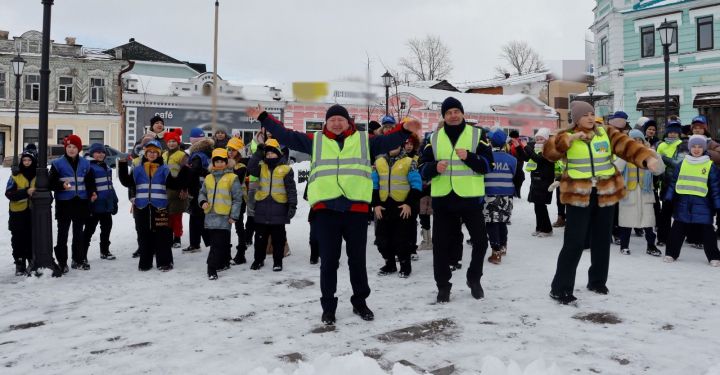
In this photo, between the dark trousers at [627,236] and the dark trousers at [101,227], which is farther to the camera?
the dark trousers at [627,236]

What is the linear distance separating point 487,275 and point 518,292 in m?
0.91

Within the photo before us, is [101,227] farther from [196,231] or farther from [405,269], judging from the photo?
[405,269]

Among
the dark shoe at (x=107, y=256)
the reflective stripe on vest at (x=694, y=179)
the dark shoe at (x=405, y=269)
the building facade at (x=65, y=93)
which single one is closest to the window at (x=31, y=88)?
the building facade at (x=65, y=93)

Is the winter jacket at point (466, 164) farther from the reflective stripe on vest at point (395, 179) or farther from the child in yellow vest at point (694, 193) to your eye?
the child in yellow vest at point (694, 193)

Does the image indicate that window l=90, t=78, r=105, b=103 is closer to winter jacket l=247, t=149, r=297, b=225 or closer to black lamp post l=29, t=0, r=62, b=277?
black lamp post l=29, t=0, r=62, b=277

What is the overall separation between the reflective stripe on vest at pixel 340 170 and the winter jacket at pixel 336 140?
5 cm

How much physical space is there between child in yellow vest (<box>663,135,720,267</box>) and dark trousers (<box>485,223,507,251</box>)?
209 centimetres

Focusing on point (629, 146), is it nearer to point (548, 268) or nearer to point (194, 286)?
point (548, 268)

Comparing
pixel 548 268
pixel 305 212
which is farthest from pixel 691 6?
pixel 548 268

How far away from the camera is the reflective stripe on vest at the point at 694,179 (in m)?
7.27

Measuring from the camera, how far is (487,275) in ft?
21.6

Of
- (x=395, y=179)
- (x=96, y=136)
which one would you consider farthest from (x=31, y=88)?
(x=395, y=179)

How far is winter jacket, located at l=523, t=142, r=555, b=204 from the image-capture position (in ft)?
31.8

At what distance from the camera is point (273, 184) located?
721 cm
